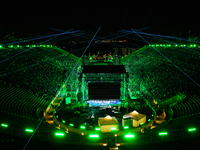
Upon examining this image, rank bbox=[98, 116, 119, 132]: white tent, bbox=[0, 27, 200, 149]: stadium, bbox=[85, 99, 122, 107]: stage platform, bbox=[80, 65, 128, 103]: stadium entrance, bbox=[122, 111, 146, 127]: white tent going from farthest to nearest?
bbox=[80, 65, 128, 103]: stadium entrance
bbox=[85, 99, 122, 107]: stage platform
bbox=[122, 111, 146, 127]: white tent
bbox=[98, 116, 119, 132]: white tent
bbox=[0, 27, 200, 149]: stadium

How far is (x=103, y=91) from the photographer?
1755 centimetres

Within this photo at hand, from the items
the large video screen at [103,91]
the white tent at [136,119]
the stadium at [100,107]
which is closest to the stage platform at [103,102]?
the stadium at [100,107]

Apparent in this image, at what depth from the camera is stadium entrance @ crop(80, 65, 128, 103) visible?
56.8ft

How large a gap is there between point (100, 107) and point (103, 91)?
1849 millimetres

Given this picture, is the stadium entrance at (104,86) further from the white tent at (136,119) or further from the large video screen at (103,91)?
the white tent at (136,119)

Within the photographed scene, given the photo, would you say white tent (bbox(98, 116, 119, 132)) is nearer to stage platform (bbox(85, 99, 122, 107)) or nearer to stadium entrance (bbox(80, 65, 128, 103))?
stage platform (bbox(85, 99, 122, 107))

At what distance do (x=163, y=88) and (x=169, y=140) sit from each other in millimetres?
11465

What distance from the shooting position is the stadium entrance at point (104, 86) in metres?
17.3

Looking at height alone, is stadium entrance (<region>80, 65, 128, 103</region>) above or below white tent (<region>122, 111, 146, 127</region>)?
above

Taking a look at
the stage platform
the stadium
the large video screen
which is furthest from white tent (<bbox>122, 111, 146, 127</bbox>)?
the large video screen

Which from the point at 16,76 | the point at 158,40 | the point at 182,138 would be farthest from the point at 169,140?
the point at 158,40

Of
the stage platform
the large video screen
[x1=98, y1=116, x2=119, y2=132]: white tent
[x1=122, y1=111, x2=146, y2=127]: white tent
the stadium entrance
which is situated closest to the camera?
[x1=98, y1=116, x2=119, y2=132]: white tent

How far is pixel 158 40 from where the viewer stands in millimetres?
48562

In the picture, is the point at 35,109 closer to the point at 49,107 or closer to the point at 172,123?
the point at 49,107
